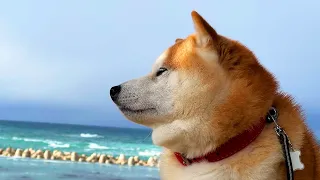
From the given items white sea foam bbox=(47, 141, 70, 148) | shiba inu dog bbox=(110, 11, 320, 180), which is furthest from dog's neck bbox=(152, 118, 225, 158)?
white sea foam bbox=(47, 141, 70, 148)

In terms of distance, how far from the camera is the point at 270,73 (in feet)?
7.69

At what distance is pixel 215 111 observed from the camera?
7.27 ft

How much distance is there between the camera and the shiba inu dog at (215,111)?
2197 mm

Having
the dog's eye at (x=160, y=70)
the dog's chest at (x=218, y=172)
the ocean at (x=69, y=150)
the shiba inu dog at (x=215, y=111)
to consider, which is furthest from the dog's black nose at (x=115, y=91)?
the dog's chest at (x=218, y=172)

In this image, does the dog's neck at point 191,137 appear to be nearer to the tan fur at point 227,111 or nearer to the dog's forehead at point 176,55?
the tan fur at point 227,111

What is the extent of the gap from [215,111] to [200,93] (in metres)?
0.10

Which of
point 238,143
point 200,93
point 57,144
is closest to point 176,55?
point 200,93

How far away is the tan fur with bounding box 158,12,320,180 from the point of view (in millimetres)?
2191

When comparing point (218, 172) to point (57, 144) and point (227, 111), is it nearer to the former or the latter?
point (227, 111)

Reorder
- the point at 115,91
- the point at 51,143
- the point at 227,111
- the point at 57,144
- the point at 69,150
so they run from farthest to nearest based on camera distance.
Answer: the point at 51,143
the point at 57,144
the point at 69,150
the point at 115,91
the point at 227,111

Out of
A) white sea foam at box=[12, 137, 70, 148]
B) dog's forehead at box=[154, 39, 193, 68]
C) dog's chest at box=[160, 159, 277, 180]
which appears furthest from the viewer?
white sea foam at box=[12, 137, 70, 148]

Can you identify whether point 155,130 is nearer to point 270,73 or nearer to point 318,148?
point 270,73

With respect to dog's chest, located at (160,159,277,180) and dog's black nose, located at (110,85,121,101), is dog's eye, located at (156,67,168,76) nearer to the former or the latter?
dog's black nose, located at (110,85,121,101)

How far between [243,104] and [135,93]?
48 centimetres
